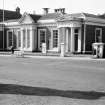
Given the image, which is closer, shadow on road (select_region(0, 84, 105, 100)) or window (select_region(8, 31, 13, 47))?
shadow on road (select_region(0, 84, 105, 100))

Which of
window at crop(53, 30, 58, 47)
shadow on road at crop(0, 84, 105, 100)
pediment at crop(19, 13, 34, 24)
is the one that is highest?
pediment at crop(19, 13, 34, 24)

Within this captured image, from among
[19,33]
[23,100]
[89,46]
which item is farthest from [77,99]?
[19,33]

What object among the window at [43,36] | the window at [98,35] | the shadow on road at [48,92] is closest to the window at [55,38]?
the window at [43,36]

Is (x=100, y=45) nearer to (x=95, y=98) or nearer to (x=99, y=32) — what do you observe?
(x=99, y=32)

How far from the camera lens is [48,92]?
993 cm

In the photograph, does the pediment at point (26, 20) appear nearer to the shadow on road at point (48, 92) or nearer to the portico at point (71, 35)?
the portico at point (71, 35)

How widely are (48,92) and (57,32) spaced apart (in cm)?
2865

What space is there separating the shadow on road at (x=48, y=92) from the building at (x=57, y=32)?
24.7 meters

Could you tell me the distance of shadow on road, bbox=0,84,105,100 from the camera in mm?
9197

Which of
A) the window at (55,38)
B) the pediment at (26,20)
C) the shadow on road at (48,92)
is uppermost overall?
the pediment at (26,20)

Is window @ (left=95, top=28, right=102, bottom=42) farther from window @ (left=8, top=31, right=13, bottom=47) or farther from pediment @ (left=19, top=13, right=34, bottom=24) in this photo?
window @ (left=8, top=31, right=13, bottom=47)

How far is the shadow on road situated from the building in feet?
81.1

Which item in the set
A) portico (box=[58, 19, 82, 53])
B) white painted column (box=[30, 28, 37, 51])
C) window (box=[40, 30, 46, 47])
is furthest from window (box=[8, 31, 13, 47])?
portico (box=[58, 19, 82, 53])

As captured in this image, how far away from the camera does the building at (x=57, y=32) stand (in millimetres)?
35188
